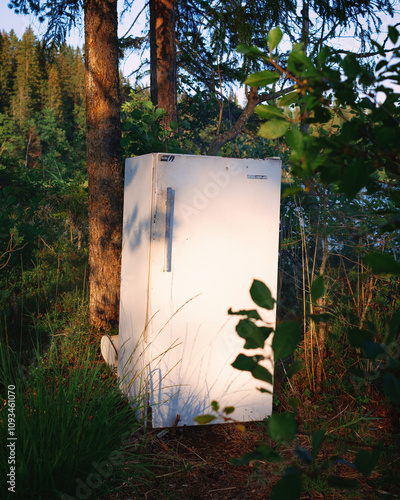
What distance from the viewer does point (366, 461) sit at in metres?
0.98

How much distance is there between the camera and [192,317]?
125 inches

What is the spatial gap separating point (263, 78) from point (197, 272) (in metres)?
2.22

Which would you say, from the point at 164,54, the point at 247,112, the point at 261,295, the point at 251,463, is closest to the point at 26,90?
the point at 164,54

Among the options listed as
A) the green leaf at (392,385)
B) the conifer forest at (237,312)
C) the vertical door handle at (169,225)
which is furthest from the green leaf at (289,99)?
the vertical door handle at (169,225)

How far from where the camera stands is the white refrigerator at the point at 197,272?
3.09 m

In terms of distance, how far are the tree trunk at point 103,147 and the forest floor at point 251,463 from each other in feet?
5.62

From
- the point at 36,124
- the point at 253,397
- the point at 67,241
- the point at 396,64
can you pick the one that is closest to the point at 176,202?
the point at 253,397

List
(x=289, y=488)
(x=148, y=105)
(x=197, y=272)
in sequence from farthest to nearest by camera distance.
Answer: (x=148, y=105) < (x=197, y=272) < (x=289, y=488)

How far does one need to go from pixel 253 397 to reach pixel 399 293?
5.22ft

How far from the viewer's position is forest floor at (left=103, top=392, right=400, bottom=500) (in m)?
2.61

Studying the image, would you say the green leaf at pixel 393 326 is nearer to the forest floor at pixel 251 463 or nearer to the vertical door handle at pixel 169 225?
the forest floor at pixel 251 463

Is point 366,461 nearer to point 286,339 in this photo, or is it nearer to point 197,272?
point 286,339

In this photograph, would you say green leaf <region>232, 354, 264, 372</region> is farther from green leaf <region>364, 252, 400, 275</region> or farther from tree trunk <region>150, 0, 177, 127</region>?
tree trunk <region>150, 0, 177, 127</region>

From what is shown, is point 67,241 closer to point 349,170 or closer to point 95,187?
point 95,187
